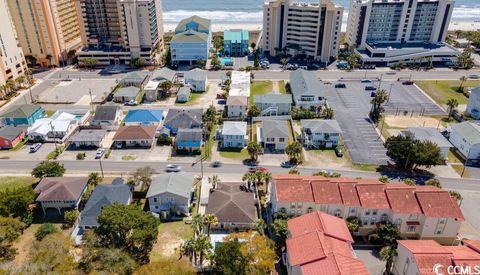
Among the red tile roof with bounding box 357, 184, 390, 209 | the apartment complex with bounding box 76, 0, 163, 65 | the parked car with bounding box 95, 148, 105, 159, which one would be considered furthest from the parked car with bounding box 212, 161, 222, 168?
the apartment complex with bounding box 76, 0, 163, 65

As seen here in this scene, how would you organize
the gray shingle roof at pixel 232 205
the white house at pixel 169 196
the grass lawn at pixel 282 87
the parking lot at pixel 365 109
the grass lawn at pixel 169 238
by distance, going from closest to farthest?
the grass lawn at pixel 169 238
the gray shingle roof at pixel 232 205
the white house at pixel 169 196
the parking lot at pixel 365 109
the grass lawn at pixel 282 87

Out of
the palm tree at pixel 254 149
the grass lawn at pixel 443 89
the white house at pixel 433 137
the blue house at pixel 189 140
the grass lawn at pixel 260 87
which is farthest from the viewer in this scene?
the grass lawn at pixel 260 87

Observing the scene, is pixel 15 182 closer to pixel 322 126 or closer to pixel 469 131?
pixel 322 126

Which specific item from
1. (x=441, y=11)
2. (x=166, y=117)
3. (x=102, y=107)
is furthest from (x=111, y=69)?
(x=441, y=11)

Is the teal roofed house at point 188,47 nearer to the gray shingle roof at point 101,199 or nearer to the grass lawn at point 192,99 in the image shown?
the grass lawn at point 192,99

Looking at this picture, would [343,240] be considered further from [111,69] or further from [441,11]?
[441,11]

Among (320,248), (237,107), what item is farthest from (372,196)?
(237,107)

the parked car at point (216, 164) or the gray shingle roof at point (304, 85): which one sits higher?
the gray shingle roof at point (304, 85)

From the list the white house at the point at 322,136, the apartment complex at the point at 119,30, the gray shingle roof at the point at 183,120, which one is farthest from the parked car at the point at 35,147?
the white house at the point at 322,136
